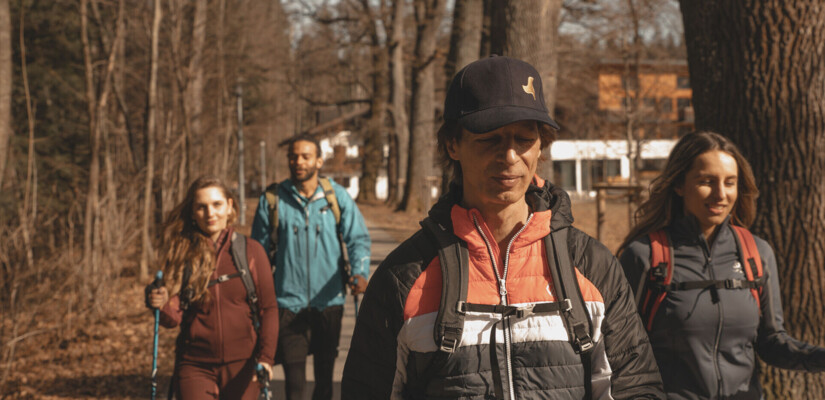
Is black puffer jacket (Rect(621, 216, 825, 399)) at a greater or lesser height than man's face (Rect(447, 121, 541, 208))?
lesser

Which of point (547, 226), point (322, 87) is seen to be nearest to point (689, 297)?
point (547, 226)

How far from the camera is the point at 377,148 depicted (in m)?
38.0

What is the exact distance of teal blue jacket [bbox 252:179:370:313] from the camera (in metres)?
5.51

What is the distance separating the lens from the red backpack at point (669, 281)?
10.8ft

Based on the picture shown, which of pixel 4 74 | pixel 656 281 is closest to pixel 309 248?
pixel 656 281

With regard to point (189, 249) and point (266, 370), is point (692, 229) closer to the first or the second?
point (266, 370)

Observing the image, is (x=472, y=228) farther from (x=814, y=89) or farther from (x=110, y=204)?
(x=110, y=204)

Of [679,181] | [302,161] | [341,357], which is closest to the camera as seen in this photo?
[679,181]

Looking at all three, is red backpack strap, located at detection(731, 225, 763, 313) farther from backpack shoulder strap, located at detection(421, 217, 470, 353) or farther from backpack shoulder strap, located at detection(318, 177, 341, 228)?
backpack shoulder strap, located at detection(318, 177, 341, 228)

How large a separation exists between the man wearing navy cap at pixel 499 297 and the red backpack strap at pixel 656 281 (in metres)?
1.14

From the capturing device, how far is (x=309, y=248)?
5.57m

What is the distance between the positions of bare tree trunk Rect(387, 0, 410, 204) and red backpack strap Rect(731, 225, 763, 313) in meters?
23.2

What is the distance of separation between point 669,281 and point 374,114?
3174cm

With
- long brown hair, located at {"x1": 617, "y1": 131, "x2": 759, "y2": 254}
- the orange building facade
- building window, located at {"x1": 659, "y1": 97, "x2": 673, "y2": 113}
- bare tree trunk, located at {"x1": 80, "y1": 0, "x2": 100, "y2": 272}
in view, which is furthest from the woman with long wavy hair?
building window, located at {"x1": 659, "y1": 97, "x2": 673, "y2": 113}
